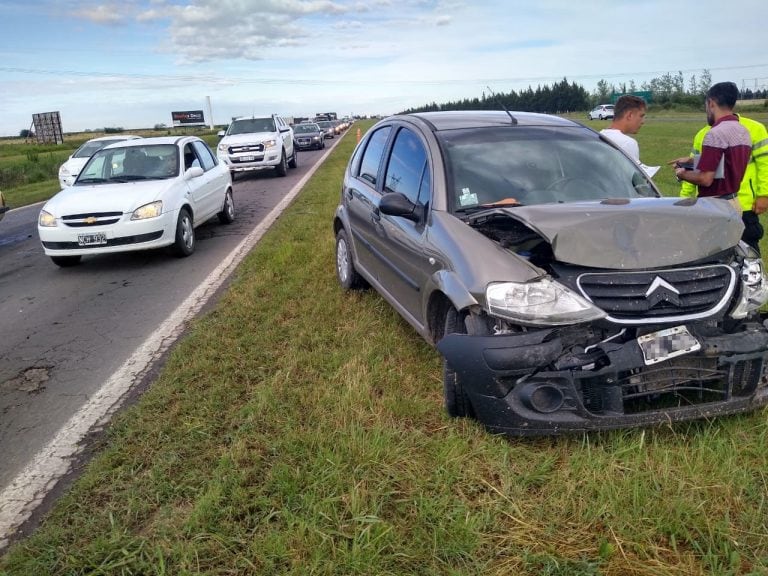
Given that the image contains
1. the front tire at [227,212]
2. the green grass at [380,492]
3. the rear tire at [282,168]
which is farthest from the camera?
the rear tire at [282,168]

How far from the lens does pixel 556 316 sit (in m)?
3.01

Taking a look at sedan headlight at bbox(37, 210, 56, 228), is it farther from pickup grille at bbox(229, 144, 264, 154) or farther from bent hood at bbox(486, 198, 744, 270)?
pickup grille at bbox(229, 144, 264, 154)

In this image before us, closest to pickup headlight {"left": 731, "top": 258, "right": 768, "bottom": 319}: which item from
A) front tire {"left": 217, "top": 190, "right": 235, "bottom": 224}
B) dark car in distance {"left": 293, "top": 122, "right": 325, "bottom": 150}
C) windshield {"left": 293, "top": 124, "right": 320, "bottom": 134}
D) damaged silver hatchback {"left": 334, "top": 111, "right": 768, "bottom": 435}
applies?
damaged silver hatchback {"left": 334, "top": 111, "right": 768, "bottom": 435}

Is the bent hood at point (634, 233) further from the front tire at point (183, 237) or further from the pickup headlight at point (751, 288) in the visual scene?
the front tire at point (183, 237)

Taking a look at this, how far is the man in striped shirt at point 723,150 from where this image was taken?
4605 millimetres

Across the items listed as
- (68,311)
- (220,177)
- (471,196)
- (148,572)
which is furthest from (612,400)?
(220,177)

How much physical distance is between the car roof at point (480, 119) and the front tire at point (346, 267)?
58.0 inches

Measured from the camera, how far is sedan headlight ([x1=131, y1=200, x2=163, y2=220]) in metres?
7.84

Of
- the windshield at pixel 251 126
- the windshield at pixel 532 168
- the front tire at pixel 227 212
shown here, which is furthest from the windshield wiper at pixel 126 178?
the windshield at pixel 251 126

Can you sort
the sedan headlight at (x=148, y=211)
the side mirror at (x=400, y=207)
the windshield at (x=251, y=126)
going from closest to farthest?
the side mirror at (x=400, y=207), the sedan headlight at (x=148, y=211), the windshield at (x=251, y=126)

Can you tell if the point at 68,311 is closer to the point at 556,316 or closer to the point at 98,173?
the point at 98,173

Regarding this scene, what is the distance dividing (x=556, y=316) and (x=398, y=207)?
1.43 metres

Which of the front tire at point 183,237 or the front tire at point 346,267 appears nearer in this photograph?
the front tire at point 346,267

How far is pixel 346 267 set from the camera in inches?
246
